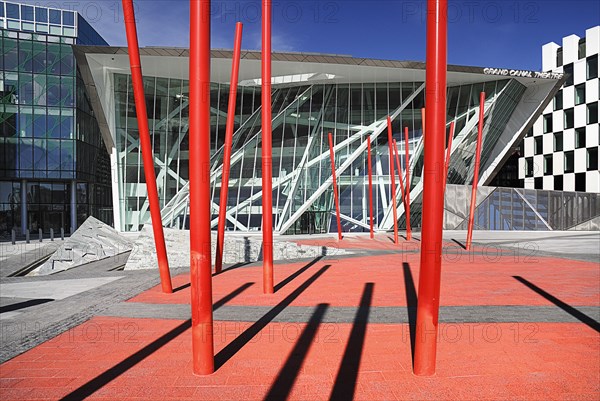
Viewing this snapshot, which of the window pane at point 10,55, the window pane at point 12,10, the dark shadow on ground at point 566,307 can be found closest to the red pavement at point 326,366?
the dark shadow on ground at point 566,307

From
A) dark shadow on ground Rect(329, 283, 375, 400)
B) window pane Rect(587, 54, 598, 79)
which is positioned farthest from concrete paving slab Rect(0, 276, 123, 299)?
window pane Rect(587, 54, 598, 79)

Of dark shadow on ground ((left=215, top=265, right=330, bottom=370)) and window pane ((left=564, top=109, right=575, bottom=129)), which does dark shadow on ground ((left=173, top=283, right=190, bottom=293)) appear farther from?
window pane ((left=564, top=109, right=575, bottom=129))

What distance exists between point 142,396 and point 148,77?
94.0 feet

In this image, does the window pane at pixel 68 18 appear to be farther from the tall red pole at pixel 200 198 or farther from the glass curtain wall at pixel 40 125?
the tall red pole at pixel 200 198

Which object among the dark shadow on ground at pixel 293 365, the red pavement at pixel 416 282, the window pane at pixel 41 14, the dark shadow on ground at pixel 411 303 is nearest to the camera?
the dark shadow on ground at pixel 293 365

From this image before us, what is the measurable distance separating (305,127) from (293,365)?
28.1 metres

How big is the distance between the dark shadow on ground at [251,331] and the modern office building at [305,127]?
2082 centimetres

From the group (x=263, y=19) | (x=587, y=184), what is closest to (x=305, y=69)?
(x=263, y=19)

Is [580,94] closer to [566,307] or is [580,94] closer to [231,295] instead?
[566,307]

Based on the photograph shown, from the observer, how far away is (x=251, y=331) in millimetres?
5961

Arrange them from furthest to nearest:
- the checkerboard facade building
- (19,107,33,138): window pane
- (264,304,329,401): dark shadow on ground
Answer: the checkerboard facade building
(19,107,33,138): window pane
(264,304,329,401): dark shadow on ground

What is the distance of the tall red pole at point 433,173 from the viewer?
412 cm

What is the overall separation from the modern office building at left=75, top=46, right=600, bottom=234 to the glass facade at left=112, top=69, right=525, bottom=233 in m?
0.07

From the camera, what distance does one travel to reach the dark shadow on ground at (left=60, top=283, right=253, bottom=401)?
13.2 feet
